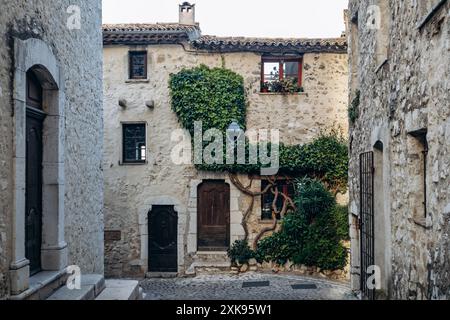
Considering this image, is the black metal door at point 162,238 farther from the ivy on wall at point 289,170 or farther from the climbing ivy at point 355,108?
the climbing ivy at point 355,108

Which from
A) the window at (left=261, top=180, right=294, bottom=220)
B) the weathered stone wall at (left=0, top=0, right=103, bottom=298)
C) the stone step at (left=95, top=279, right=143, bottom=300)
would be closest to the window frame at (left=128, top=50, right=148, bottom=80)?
the weathered stone wall at (left=0, top=0, right=103, bottom=298)

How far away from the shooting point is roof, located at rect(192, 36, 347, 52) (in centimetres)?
1241

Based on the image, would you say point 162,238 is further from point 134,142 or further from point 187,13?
point 187,13

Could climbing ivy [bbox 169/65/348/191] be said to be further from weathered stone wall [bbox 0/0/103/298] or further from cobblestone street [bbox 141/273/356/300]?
weathered stone wall [bbox 0/0/103/298]

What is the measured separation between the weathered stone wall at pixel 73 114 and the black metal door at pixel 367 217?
4.67 meters

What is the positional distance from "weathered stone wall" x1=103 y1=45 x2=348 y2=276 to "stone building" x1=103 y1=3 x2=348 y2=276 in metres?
0.03

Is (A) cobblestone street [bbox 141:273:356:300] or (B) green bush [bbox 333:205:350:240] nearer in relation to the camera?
(A) cobblestone street [bbox 141:273:356:300]

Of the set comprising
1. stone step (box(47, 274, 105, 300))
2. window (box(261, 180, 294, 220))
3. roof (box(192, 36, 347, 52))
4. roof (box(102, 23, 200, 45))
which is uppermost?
roof (box(102, 23, 200, 45))

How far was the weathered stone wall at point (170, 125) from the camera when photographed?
12.6 m

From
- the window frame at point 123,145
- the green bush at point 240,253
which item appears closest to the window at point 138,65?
the window frame at point 123,145

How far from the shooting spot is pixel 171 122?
12664mm

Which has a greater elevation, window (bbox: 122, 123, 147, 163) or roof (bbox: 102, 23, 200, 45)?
roof (bbox: 102, 23, 200, 45)
